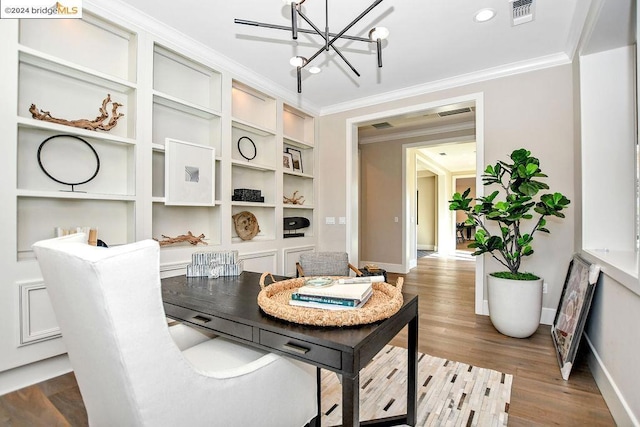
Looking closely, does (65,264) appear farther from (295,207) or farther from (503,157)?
(503,157)

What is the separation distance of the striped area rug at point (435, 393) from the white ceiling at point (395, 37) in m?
2.67

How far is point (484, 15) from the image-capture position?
2.43 meters

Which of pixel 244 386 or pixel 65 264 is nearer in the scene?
pixel 65 264

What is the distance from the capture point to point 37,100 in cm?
212

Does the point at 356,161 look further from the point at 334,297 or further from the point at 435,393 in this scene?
the point at 334,297

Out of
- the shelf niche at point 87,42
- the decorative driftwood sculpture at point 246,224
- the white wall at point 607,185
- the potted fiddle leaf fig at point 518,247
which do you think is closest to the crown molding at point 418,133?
the white wall at point 607,185

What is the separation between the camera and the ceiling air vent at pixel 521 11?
2287 mm

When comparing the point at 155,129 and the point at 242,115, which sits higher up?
the point at 242,115

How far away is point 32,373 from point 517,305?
3626mm

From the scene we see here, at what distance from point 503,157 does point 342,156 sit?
2006mm

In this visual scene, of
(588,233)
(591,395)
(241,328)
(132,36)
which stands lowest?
(591,395)

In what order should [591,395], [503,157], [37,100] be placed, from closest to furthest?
[591,395]
[37,100]
[503,157]

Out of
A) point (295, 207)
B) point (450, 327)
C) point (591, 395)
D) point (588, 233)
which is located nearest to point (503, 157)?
point (588, 233)

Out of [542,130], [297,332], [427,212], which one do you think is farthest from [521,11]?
[427,212]
